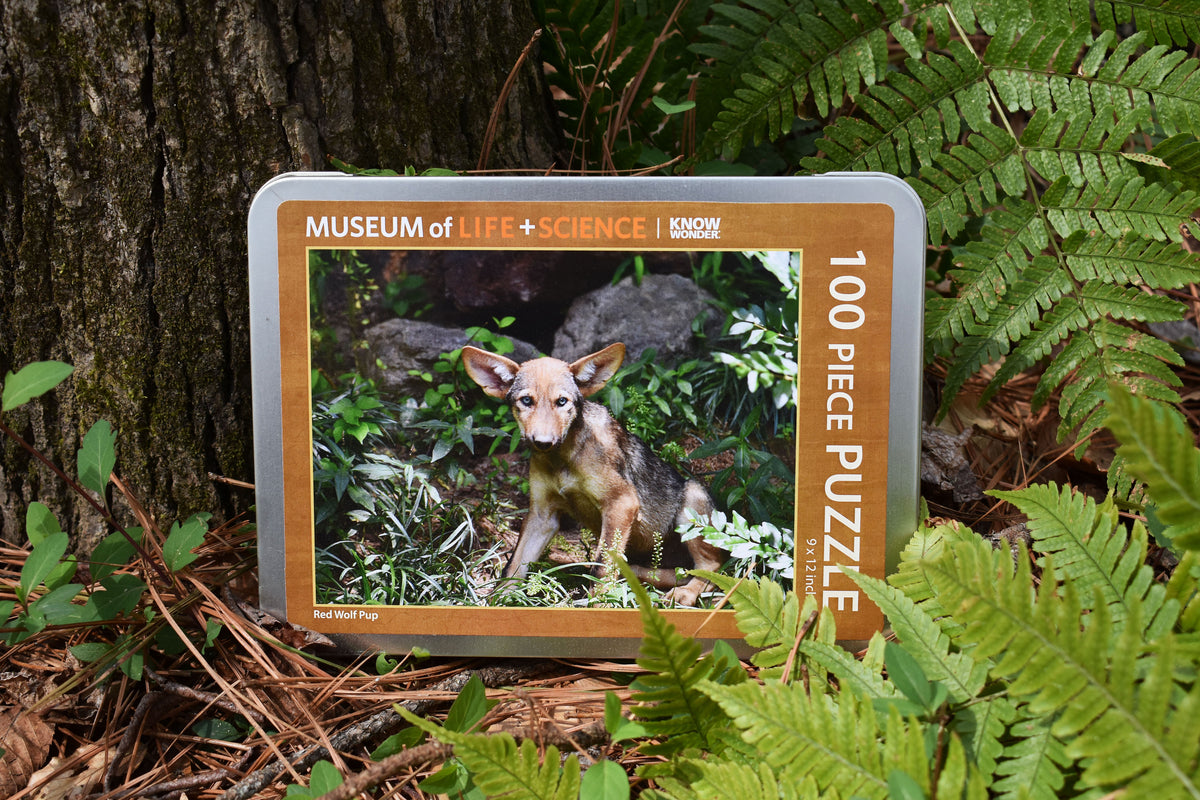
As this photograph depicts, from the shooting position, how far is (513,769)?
100 cm

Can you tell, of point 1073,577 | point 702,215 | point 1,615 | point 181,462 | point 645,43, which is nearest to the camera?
point 1073,577

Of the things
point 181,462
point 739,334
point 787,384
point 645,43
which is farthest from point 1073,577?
point 181,462

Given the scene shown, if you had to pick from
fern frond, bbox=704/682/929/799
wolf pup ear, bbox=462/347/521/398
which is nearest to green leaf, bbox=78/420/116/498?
wolf pup ear, bbox=462/347/521/398

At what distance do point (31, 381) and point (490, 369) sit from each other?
2.44 ft

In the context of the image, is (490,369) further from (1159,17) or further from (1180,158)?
(1159,17)

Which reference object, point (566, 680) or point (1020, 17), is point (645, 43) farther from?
point (566, 680)

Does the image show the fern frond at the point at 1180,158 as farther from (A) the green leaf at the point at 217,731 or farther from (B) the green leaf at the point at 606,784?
(A) the green leaf at the point at 217,731

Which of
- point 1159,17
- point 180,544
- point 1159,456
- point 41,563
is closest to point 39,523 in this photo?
point 41,563

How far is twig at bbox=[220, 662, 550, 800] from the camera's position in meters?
1.18

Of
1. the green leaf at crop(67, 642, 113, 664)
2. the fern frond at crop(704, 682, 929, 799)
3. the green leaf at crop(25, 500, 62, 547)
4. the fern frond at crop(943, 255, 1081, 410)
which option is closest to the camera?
the fern frond at crop(704, 682, 929, 799)

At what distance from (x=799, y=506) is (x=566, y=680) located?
21.8 inches

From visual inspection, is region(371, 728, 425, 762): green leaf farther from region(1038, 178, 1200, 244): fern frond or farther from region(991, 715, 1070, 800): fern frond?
region(1038, 178, 1200, 244): fern frond

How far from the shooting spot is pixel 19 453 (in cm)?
160

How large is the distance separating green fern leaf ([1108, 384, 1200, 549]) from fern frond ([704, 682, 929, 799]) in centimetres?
40
